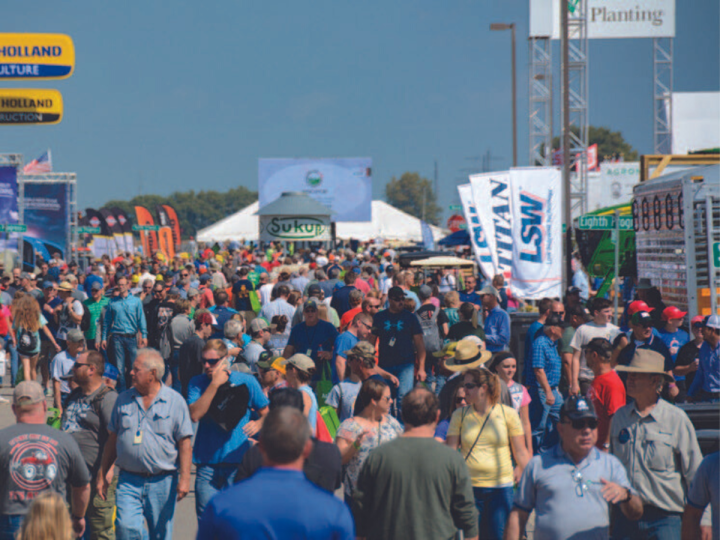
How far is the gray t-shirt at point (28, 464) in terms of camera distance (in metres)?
5.05

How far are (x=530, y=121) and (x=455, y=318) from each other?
138 feet

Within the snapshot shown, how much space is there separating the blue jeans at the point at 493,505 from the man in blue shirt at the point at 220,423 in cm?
149

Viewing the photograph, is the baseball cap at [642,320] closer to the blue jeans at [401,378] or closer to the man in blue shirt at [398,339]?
the man in blue shirt at [398,339]

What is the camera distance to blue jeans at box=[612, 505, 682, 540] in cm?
501

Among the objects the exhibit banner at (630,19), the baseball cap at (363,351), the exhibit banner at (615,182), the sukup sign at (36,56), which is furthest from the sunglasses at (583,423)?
the exhibit banner at (630,19)

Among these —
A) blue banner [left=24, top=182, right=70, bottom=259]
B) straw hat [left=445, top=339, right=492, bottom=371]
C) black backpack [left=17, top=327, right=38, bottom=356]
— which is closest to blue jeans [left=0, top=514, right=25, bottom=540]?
straw hat [left=445, top=339, right=492, bottom=371]

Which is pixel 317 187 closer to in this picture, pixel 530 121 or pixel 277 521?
pixel 530 121

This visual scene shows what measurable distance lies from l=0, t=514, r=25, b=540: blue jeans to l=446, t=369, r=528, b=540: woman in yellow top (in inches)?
97.5

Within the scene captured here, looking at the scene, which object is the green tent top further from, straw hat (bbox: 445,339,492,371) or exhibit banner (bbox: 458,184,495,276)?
straw hat (bbox: 445,339,492,371)

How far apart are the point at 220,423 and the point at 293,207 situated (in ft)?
78.8

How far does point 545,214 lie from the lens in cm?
→ 1530

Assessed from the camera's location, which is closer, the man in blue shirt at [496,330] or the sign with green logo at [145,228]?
the man in blue shirt at [496,330]

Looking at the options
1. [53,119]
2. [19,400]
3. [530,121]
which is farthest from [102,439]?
[530,121]

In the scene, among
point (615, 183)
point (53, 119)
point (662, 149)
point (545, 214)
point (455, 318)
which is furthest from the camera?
point (662, 149)
